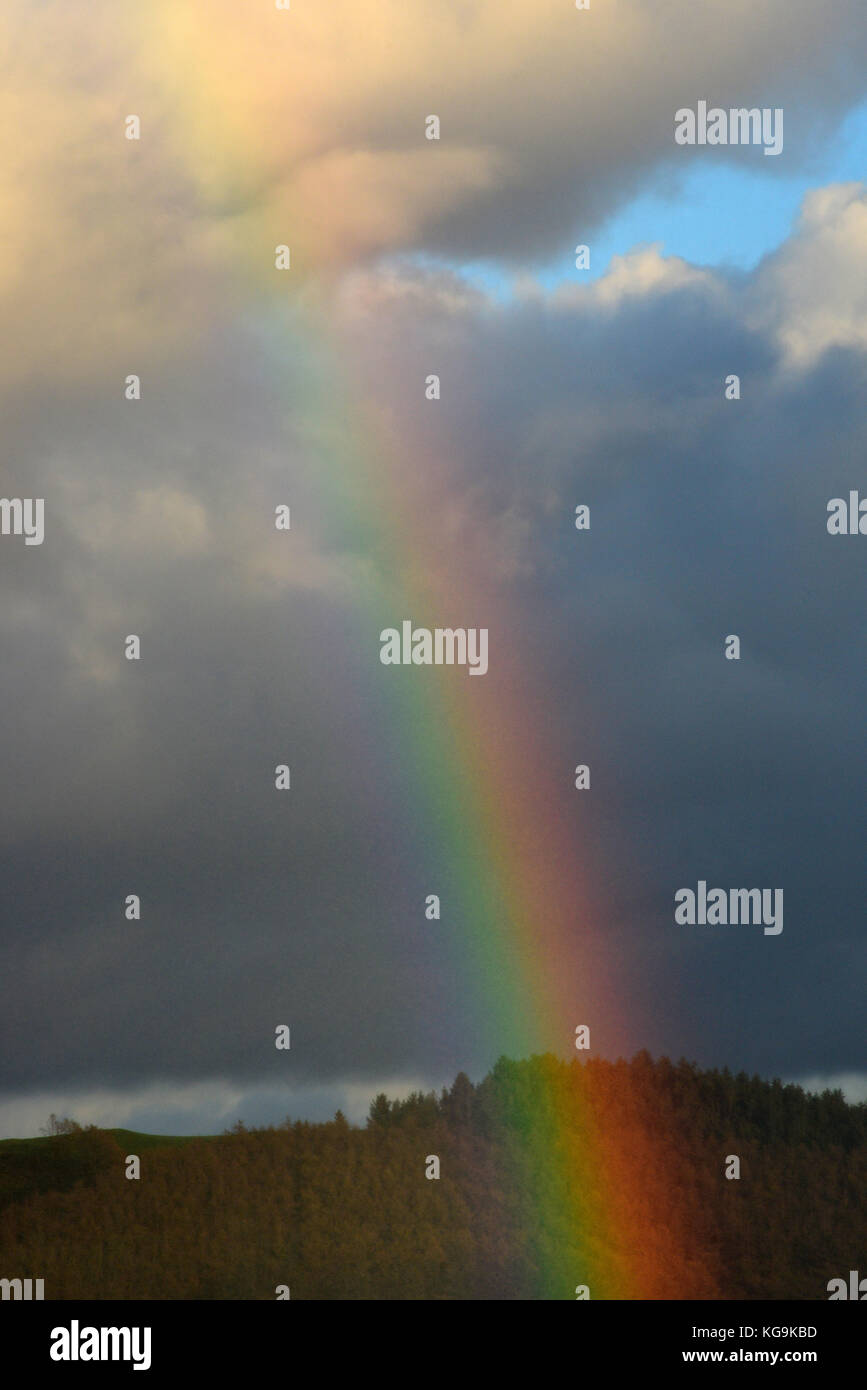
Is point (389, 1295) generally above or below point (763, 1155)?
below

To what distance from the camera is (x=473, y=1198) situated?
79812 millimetres

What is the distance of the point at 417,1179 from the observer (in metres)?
80.2

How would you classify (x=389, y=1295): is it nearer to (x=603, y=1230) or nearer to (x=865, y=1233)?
(x=603, y=1230)

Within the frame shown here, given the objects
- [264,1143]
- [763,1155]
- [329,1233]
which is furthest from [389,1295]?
[763,1155]

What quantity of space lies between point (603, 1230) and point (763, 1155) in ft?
32.9

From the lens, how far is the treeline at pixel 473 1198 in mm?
75438

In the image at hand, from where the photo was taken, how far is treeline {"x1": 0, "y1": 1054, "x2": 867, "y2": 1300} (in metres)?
75.4

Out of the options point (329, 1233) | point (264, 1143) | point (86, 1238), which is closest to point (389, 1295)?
point (329, 1233)

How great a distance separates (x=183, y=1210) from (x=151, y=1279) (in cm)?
347

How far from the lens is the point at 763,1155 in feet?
271
